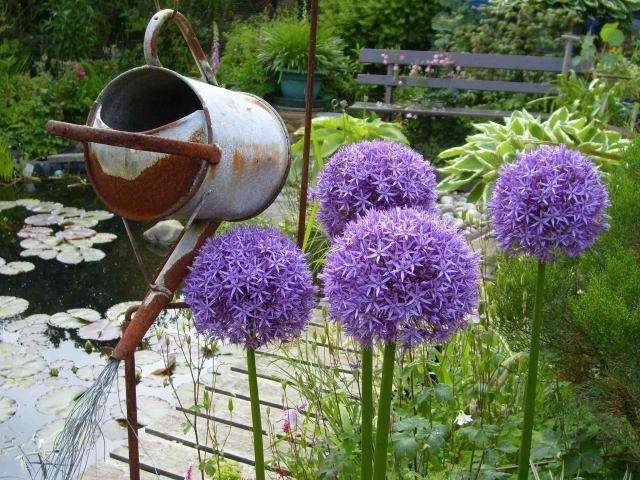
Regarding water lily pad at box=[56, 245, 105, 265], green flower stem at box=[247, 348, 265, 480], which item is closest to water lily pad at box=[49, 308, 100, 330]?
water lily pad at box=[56, 245, 105, 265]

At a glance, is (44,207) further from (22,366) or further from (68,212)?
(22,366)

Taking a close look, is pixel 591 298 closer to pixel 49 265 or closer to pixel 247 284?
pixel 247 284

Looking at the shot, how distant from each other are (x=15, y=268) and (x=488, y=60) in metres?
4.60

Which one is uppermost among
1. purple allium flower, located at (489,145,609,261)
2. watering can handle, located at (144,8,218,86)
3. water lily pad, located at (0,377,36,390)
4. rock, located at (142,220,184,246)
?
watering can handle, located at (144,8,218,86)

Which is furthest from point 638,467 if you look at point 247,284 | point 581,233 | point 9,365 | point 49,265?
point 49,265

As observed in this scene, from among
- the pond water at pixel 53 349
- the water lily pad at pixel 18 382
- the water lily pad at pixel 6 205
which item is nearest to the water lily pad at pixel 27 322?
the pond water at pixel 53 349

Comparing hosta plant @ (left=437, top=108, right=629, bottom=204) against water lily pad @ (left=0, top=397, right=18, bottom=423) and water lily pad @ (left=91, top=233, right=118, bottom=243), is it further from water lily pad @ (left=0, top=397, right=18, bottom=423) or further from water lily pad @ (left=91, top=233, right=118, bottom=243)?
water lily pad @ (left=0, top=397, right=18, bottom=423)

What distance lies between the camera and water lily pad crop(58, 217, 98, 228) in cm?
605

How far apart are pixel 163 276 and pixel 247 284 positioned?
6.4 inches

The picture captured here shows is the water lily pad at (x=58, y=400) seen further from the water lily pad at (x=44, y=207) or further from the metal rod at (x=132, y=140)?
the water lily pad at (x=44, y=207)

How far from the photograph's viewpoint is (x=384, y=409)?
3.99 feet

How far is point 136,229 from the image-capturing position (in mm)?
6277

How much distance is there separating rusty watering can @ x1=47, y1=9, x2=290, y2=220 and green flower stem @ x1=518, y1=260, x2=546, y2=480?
50 centimetres

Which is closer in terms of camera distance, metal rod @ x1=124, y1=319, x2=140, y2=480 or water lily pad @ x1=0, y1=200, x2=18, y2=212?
metal rod @ x1=124, y1=319, x2=140, y2=480
